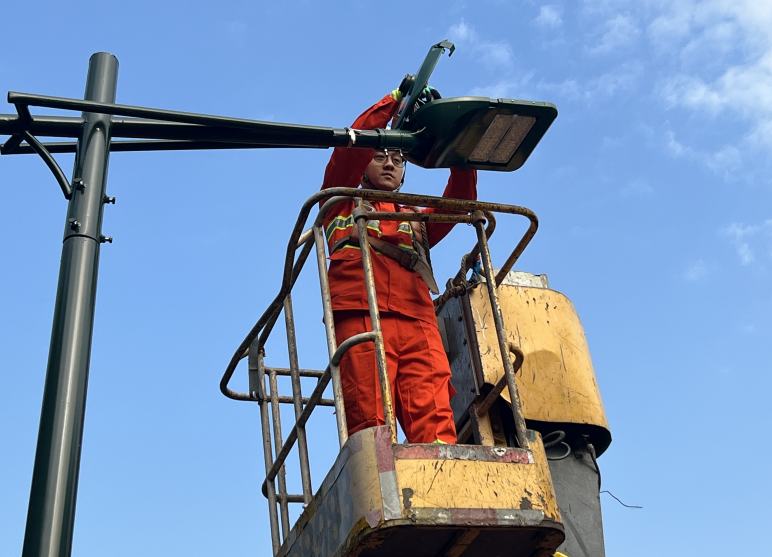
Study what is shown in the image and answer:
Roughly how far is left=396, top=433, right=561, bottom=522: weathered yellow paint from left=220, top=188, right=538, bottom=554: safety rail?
168 millimetres

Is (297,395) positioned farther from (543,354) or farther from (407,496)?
(543,354)

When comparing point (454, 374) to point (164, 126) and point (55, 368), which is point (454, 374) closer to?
point (164, 126)

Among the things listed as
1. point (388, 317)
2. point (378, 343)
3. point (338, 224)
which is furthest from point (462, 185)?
point (378, 343)

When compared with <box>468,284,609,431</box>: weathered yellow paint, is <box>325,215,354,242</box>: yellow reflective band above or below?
above

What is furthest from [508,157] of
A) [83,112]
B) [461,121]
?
[83,112]

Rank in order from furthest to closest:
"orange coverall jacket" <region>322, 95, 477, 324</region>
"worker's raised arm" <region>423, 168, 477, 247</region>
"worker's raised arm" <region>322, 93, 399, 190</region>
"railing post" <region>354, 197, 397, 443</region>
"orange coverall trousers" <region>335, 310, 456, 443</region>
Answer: "worker's raised arm" <region>423, 168, 477, 247</region>, "orange coverall jacket" <region>322, 95, 477, 324</region>, "worker's raised arm" <region>322, 93, 399, 190</region>, "orange coverall trousers" <region>335, 310, 456, 443</region>, "railing post" <region>354, 197, 397, 443</region>

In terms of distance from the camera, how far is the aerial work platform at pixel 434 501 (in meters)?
3.81

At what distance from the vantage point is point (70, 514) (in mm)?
3172

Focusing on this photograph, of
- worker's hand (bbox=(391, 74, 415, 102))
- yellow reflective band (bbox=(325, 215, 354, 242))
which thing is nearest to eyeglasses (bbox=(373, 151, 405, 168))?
yellow reflective band (bbox=(325, 215, 354, 242))

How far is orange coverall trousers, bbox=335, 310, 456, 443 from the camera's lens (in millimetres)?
4871

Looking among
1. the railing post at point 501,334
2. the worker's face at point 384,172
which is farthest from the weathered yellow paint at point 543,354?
the railing post at point 501,334

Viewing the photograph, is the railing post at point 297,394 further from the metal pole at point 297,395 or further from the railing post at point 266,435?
the railing post at point 266,435

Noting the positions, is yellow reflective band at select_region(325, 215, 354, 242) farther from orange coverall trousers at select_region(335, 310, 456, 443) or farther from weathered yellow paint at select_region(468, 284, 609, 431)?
weathered yellow paint at select_region(468, 284, 609, 431)

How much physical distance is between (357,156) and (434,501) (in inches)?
84.4
